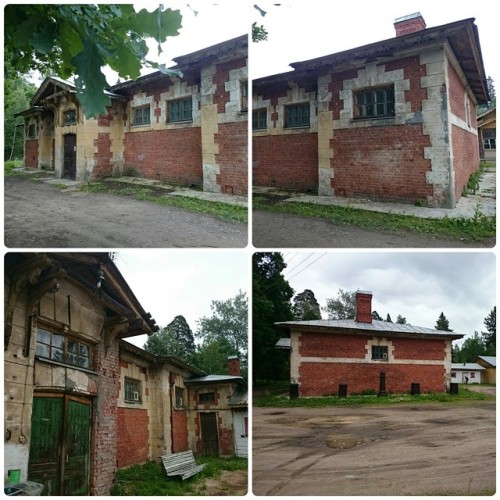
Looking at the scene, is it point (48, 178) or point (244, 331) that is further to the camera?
point (48, 178)

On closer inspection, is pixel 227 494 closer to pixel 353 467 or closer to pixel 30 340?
pixel 353 467

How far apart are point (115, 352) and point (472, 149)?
6048 mm

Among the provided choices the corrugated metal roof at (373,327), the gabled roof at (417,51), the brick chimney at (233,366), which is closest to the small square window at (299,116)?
the gabled roof at (417,51)

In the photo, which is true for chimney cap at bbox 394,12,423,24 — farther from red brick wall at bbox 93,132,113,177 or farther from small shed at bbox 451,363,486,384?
red brick wall at bbox 93,132,113,177

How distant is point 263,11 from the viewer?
334 centimetres

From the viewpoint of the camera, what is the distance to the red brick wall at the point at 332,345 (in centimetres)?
367

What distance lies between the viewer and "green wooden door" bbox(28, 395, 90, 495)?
9.25 ft

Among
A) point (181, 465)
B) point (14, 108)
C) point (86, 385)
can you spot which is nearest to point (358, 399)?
point (181, 465)

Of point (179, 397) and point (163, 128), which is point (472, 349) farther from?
point (163, 128)

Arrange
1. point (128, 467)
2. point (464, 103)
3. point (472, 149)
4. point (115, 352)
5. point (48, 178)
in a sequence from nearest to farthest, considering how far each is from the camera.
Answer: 1. point (128, 467)
2. point (115, 352)
3. point (48, 178)
4. point (464, 103)
5. point (472, 149)

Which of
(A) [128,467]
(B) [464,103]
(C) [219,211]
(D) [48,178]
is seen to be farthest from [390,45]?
(A) [128,467]

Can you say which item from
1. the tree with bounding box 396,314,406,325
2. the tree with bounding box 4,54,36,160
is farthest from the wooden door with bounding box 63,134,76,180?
the tree with bounding box 396,314,406,325

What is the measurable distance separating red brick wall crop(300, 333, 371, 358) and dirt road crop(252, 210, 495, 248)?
0.85 meters

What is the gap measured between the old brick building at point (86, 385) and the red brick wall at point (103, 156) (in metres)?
3.23
